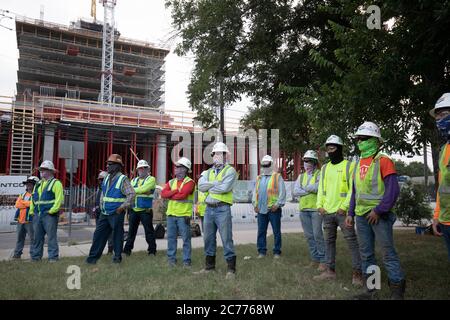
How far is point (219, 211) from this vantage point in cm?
599

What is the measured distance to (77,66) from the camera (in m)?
51.4

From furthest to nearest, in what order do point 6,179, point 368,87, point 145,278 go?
point 6,179 < point 145,278 < point 368,87

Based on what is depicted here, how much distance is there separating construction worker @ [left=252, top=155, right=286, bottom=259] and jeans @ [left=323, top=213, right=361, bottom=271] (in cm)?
187

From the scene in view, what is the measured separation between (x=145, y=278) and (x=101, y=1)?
5219 centimetres

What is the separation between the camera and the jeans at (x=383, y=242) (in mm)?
4258

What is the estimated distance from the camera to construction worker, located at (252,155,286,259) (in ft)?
24.9

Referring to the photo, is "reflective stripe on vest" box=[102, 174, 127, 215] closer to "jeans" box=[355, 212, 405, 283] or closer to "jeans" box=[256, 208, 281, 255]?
"jeans" box=[256, 208, 281, 255]

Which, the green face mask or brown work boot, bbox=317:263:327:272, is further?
brown work boot, bbox=317:263:327:272

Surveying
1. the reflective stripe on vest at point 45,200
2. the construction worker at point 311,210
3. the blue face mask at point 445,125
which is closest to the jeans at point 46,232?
the reflective stripe on vest at point 45,200

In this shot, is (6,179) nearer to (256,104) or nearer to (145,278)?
(256,104)

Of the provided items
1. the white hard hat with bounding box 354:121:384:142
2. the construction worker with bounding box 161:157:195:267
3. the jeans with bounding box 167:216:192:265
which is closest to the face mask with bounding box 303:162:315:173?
the construction worker with bounding box 161:157:195:267

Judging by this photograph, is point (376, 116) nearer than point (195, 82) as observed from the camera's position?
Yes

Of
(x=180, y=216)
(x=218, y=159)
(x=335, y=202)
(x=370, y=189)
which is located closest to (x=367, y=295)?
(x=370, y=189)
